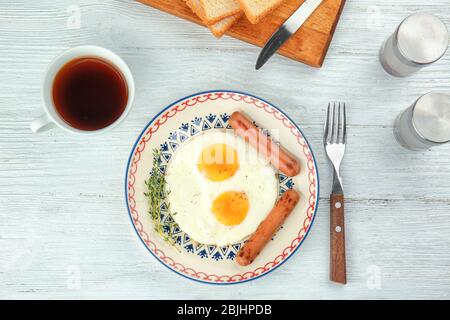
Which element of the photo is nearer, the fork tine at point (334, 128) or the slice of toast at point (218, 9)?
the slice of toast at point (218, 9)

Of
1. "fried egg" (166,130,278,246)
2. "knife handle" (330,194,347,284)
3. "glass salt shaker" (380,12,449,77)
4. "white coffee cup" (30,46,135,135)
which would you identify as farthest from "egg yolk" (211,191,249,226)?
"glass salt shaker" (380,12,449,77)

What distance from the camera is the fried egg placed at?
1587mm

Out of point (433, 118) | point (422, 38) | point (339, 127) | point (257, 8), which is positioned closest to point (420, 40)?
point (422, 38)

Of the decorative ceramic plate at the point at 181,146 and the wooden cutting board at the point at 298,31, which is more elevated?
the wooden cutting board at the point at 298,31

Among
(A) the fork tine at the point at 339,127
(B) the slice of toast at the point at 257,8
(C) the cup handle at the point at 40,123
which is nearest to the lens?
(C) the cup handle at the point at 40,123

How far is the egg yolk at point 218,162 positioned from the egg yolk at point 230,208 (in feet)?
0.21

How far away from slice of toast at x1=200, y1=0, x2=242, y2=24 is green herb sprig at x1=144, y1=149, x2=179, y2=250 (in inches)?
18.4

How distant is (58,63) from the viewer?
4.79 ft

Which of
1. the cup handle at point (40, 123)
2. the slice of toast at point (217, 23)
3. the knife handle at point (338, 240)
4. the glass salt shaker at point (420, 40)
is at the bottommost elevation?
the knife handle at point (338, 240)

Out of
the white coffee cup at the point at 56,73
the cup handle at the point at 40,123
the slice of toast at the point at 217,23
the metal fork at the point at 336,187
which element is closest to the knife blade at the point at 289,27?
the slice of toast at the point at 217,23

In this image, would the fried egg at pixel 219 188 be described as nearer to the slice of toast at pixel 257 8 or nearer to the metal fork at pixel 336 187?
the metal fork at pixel 336 187

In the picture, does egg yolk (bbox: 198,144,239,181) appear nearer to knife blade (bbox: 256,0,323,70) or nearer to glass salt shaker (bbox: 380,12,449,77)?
knife blade (bbox: 256,0,323,70)

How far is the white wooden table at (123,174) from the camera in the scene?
5.44ft

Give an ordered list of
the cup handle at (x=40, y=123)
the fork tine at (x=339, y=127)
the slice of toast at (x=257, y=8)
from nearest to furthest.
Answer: the cup handle at (x=40, y=123) < the slice of toast at (x=257, y=8) < the fork tine at (x=339, y=127)
